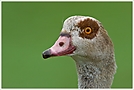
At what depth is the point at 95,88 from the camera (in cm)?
462

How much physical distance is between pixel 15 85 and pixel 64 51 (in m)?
5.82

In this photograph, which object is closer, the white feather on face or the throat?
the white feather on face

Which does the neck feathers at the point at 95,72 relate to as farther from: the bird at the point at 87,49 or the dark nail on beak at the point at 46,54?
the dark nail on beak at the point at 46,54

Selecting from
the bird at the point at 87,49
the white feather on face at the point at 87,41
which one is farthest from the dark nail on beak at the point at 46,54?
the white feather on face at the point at 87,41

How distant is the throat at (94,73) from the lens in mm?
4543

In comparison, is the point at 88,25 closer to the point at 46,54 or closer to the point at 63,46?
the point at 63,46

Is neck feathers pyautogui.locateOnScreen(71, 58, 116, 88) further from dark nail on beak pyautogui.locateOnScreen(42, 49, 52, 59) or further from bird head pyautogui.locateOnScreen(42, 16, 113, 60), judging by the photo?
dark nail on beak pyautogui.locateOnScreen(42, 49, 52, 59)

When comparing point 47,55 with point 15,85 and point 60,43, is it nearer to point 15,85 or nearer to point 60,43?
point 60,43

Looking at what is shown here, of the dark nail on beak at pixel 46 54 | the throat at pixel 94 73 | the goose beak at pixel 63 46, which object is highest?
the goose beak at pixel 63 46

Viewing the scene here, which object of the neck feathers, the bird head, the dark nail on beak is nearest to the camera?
the dark nail on beak

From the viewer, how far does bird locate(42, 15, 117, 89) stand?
439 cm

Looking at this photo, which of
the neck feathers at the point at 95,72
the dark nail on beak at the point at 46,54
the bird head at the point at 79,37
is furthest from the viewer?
the neck feathers at the point at 95,72

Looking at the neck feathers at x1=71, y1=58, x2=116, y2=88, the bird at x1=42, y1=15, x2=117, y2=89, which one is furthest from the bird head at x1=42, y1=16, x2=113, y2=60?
the neck feathers at x1=71, y1=58, x2=116, y2=88

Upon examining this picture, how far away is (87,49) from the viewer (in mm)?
4449
